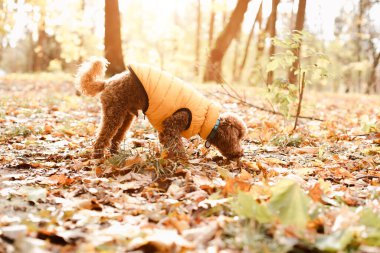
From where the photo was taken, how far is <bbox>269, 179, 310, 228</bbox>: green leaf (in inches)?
96.9

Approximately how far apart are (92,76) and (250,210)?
305 cm

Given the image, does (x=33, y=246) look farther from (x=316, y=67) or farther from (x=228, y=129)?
(x=316, y=67)

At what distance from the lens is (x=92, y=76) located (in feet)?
15.8

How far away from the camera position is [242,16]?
13.8m

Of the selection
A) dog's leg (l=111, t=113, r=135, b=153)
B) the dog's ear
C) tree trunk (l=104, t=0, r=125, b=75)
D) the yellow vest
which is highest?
tree trunk (l=104, t=0, r=125, b=75)

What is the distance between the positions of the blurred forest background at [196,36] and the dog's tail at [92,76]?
950 mm

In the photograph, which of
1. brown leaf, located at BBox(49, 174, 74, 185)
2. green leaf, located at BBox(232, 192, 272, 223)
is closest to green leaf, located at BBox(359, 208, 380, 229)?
green leaf, located at BBox(232, 192, 272, 223)

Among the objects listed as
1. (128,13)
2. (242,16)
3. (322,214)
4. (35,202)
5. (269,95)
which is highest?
(128,13)

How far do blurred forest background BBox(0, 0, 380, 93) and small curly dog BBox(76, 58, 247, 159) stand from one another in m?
1.07

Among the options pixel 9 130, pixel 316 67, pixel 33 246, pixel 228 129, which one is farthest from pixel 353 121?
pixel 33 246

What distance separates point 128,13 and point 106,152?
30263 mm

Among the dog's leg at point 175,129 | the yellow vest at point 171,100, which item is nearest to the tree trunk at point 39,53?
the yellow vest at point 171,100

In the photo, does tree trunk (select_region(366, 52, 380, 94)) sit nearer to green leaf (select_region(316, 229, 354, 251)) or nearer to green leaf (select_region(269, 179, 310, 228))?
green leaf (select_region(269, 179, 310, 228))

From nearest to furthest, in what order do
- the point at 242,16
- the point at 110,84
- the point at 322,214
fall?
the point at 322,214 → the point at 110,84 → the point at 242,16
